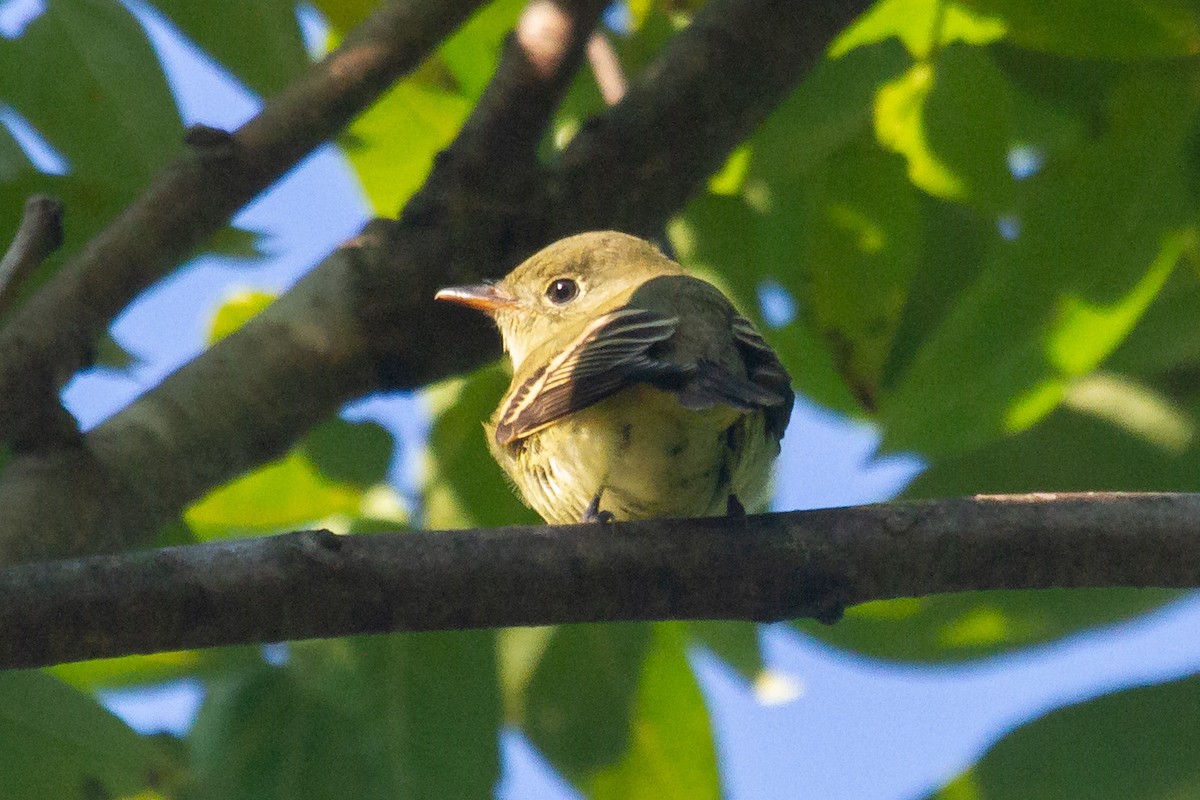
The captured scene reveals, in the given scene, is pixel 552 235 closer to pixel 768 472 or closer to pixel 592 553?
pixel 768 472

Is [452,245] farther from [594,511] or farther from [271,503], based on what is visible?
[271,503]

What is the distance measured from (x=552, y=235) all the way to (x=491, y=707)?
1433 mm

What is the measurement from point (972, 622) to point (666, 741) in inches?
30.5

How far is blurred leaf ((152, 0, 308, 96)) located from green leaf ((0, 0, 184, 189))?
0.42 ft

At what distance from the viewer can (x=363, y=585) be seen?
2.28 meters

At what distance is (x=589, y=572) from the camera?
2.39 meters

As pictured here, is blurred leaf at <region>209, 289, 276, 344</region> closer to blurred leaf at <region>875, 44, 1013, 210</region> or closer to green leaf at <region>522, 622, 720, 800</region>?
green leaf at <region>522, 622, 720, 800</region>

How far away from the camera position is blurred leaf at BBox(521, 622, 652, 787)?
330 cm

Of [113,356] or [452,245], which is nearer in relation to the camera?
[113,356]

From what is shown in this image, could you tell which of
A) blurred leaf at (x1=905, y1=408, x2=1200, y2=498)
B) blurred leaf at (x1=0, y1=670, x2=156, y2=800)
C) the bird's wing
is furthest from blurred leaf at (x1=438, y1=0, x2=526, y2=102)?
blurred leaf at (x1=0, y1=670, x2=156, y2=800)

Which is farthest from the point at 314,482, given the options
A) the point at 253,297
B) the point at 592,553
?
the point at 592,553

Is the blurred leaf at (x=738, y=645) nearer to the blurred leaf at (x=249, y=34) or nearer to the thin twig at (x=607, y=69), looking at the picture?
the thin twig at (x=607, y=69)

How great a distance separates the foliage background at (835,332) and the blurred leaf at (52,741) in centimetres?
9

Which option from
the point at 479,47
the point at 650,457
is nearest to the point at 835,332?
the point at 650,457
